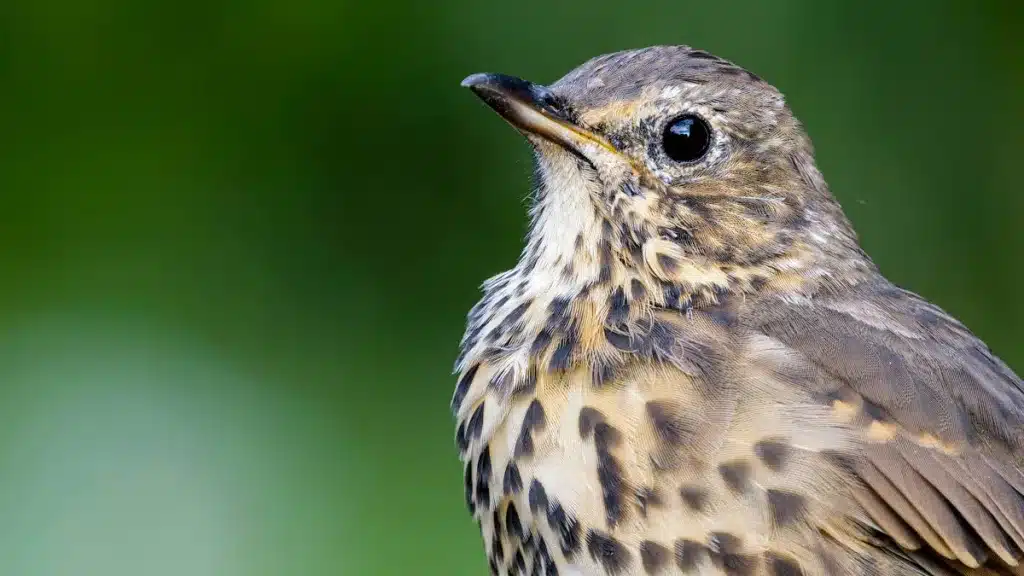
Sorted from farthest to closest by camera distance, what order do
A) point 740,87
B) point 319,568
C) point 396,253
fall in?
point 396,253 < point 319,568 < point 740,87

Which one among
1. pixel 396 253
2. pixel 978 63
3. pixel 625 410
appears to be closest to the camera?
pixel 625 410

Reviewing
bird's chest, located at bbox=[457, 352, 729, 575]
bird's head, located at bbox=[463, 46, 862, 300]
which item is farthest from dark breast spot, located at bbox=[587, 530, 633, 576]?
bird's head, located at bbox=[463, 46, 862, 300]

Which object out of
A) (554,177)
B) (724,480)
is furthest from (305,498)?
(724,480)

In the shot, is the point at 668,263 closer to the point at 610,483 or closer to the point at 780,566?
the point at 610,483

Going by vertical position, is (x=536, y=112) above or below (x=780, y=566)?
above

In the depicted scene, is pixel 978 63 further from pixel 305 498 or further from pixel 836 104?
pixel 305 498

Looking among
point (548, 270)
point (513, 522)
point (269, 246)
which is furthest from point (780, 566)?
point (269, 246)
